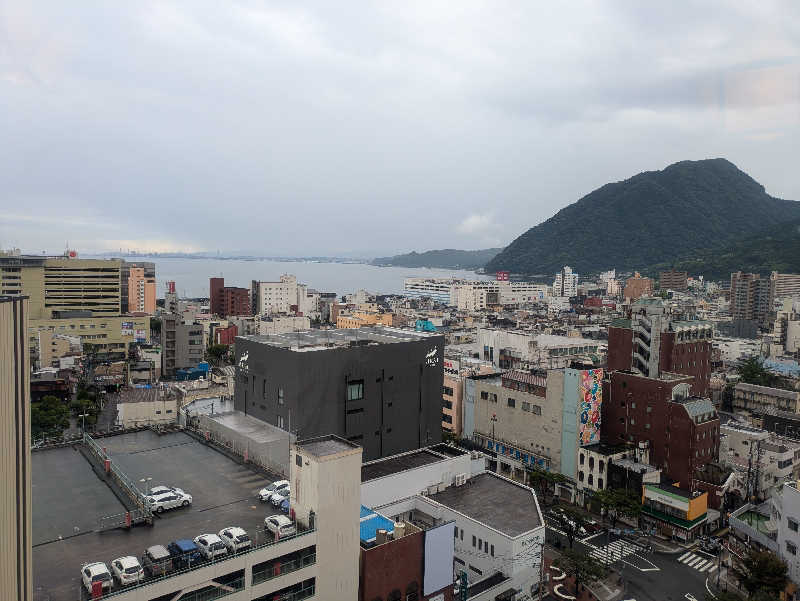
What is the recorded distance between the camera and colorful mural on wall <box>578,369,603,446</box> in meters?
42.8

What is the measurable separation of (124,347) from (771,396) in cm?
8229

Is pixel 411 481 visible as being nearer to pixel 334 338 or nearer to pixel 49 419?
pixel 334 338

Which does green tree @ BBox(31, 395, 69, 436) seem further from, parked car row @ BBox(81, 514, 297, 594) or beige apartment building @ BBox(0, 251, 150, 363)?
parked car row @ BBox(81, 514, 297, 594)

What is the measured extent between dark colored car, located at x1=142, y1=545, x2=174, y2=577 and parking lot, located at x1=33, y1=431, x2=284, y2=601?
1123 millimetres

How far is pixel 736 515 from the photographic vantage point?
36281mm

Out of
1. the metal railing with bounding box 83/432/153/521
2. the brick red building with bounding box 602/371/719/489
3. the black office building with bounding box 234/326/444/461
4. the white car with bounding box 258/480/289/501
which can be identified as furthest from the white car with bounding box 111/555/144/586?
the brick red building with bounding box 602/371/719/489

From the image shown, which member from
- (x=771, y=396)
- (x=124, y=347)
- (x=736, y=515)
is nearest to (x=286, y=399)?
(x=736, y=515)

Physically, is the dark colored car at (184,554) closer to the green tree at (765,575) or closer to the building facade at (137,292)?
the green tree at (765,575)

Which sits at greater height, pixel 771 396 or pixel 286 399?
pixel 286 399

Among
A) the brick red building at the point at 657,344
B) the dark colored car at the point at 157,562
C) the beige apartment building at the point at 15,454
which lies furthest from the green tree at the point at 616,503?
the beige apartment building at the point at 15,454

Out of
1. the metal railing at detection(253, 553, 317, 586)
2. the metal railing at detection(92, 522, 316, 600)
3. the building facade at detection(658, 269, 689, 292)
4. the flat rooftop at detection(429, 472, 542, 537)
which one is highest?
the building facade at detection(658, 269, 689, 292)

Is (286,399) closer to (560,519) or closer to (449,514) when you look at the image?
(449,514)

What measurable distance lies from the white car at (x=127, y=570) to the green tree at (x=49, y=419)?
3499cm

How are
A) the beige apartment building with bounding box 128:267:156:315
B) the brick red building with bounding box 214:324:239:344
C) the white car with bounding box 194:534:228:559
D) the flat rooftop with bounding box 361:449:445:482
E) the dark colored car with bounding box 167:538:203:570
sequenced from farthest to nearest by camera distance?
1. the beige apartment building with bounding box 128:267:156:315
2. the brick red building with bounding box 214:324:239:344
3. the flat rooftop with bounding box 361:449:445:482
4. the white car with bounding box 194:534:228:559
5. the dark colored car with bounding box 167:538:203:570
